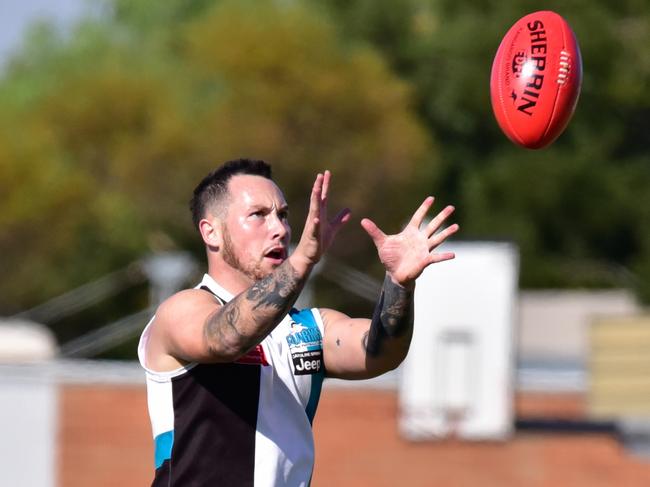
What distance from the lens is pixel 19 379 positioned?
18.9 meters

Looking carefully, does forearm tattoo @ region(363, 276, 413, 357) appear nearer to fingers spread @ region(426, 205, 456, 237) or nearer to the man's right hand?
fingers spread @ region(426, 205, 456, 237)

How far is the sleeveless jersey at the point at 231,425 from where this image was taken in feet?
16.6

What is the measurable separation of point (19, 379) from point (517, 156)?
78.0ft

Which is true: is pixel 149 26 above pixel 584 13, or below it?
above

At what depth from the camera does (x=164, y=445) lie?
512 cm

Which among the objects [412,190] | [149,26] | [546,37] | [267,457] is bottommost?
[267,457]

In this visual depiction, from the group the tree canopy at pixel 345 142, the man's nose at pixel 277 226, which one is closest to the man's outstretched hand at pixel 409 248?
the man's nose at pixel 277 226

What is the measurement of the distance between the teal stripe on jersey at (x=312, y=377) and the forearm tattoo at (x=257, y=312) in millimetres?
564

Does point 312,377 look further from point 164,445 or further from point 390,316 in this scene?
point 164,445

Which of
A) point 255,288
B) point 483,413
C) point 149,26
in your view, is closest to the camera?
point 255,288

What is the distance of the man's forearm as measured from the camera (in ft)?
15.8

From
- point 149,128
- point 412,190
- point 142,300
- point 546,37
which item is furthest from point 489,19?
point 546,37

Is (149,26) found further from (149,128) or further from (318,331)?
(318,331)

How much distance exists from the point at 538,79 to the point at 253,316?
2489mm
